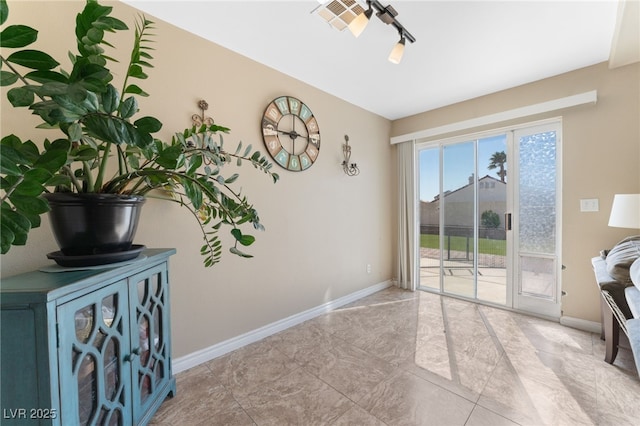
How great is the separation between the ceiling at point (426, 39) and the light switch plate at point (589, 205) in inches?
49.3

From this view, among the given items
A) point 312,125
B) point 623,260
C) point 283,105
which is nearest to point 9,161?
point 283,105

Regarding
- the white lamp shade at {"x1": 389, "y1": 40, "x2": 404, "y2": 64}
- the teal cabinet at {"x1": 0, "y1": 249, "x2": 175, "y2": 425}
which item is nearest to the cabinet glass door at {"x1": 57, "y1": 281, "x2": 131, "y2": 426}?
the teal cabinet at {"x1": 0, "y1": 249, "x2": 175, "y2": 425}

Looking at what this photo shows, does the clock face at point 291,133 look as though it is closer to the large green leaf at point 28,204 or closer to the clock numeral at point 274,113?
the clock numeral at point 274,113

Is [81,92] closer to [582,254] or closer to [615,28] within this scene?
[615,28]

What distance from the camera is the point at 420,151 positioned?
3.52 metres

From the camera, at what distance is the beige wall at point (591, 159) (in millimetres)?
2111

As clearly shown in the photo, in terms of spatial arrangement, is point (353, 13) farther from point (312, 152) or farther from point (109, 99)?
point (109, 99)

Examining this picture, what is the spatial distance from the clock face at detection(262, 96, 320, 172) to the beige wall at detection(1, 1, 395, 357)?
0.09 meters

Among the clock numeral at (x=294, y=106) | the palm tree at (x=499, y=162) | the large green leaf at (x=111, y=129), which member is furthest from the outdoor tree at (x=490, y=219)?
the large green leaf at (x=111, y=129)

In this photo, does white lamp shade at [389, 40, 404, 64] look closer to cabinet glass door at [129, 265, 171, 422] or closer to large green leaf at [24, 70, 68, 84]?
large green leaf at [24, 70, 68, 84]

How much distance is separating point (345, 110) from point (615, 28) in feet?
7.36

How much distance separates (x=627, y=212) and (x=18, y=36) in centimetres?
337

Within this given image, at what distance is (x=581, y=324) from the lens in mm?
2311

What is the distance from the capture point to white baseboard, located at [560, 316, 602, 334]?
2234 mm
